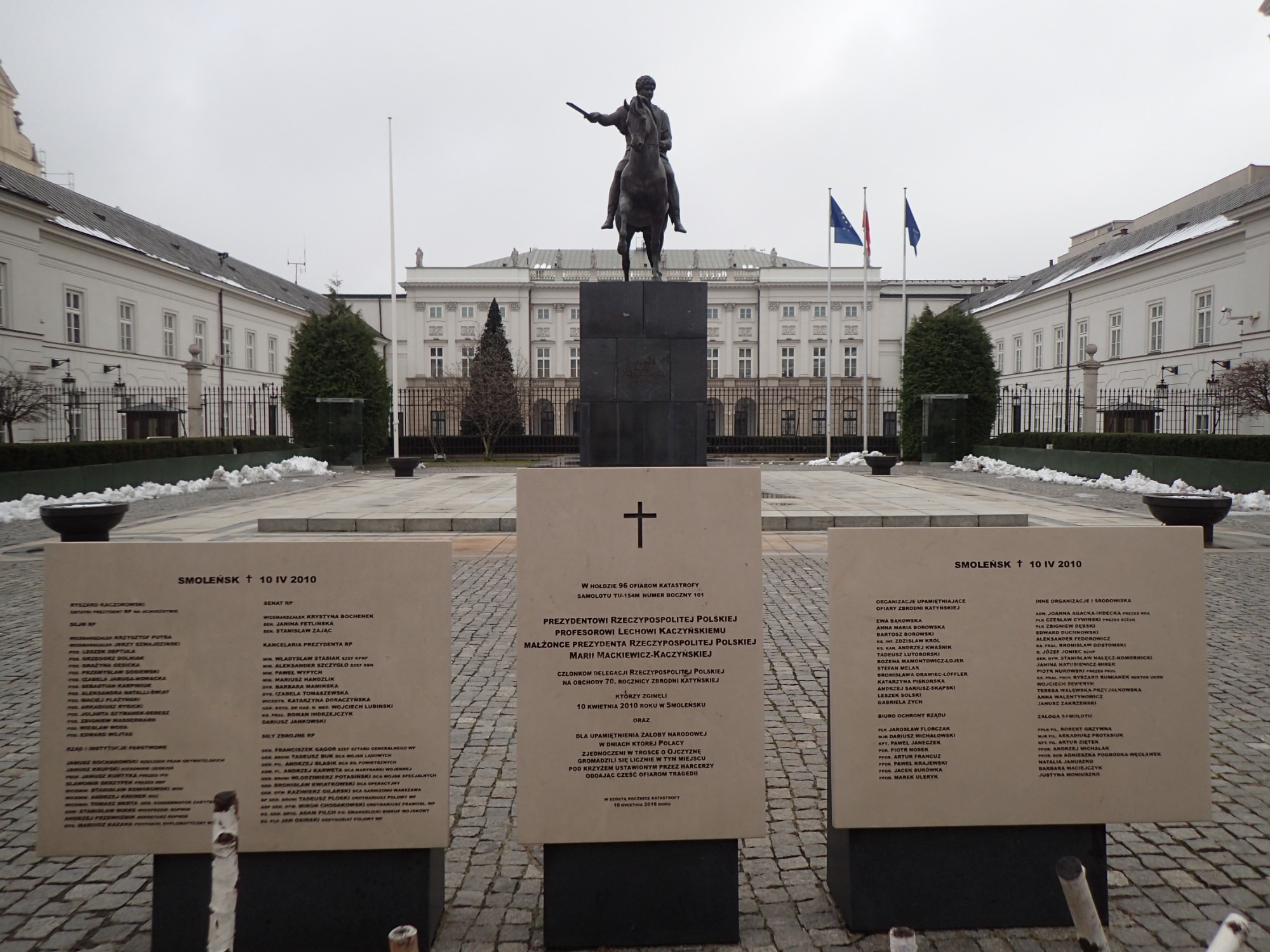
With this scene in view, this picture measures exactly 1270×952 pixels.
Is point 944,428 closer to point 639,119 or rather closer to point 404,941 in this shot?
point 639,119

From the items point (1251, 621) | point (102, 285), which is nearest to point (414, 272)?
point (102, 285)

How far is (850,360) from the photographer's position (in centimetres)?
6159

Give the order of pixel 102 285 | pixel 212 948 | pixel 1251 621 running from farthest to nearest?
pixel 102 285 < pixel 1251 621 < pixel 212 948

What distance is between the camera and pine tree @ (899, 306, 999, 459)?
29281mm

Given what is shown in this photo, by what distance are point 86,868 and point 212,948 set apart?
1.74m

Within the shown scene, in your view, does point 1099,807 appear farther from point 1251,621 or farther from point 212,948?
point 1251,621

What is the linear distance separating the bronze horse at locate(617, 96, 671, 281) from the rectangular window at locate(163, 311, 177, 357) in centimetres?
3483

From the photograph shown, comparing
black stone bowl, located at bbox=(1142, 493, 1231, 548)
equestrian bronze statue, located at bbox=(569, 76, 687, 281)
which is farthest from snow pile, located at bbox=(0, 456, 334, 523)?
black stone bowl, located at bbox=(1142, 493, 1231, 548)

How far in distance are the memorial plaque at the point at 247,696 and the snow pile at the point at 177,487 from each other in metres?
10.6

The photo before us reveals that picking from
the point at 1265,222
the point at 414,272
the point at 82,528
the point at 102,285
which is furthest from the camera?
the point at 414,272

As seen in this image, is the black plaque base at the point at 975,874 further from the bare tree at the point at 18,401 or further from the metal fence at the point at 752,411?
the metal fence at the point at 752,411

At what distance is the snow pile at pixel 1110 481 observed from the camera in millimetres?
14242

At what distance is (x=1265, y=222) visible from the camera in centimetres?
2889

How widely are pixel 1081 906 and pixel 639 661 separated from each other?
4.03 feet
